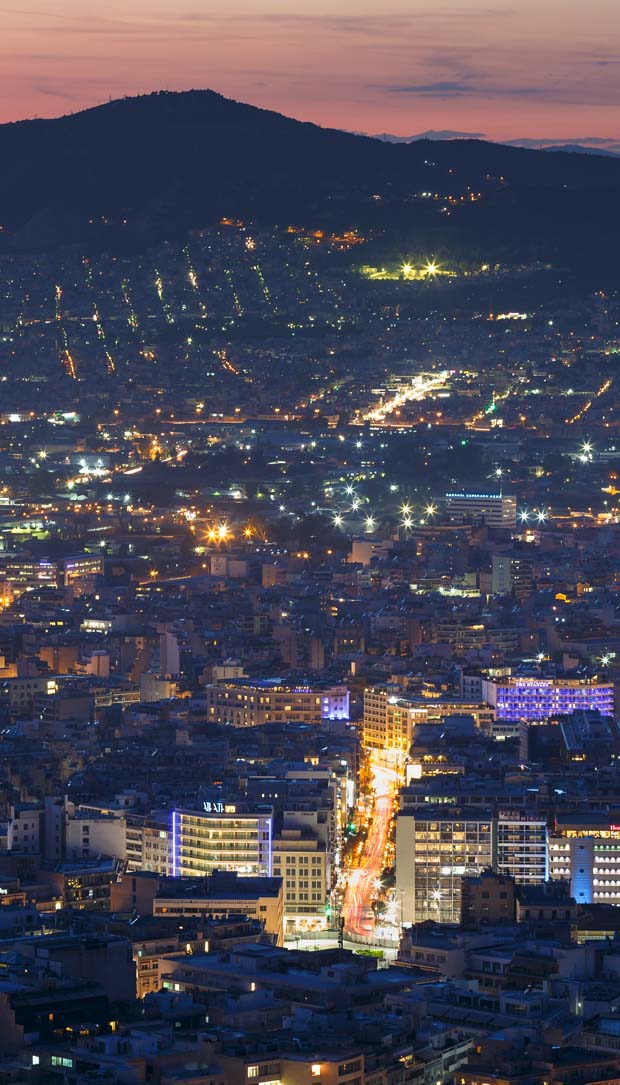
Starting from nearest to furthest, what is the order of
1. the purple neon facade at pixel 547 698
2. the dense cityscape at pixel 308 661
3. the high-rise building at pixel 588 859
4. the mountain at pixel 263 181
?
the dense cityscape at pixel 308 661 < the high-rise building at pixel 588 859 < the purple neon facade at pixel 547 698 < the mountain at pixel 263 181

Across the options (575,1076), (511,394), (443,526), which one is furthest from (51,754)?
(511,394)

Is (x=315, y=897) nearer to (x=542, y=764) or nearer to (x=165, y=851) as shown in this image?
(x=165, y=851)

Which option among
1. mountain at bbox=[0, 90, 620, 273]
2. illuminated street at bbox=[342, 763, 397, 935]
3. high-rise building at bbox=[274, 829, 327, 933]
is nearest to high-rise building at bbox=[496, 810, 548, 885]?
illuminated street at bbox=[342, 763, 397, 935]

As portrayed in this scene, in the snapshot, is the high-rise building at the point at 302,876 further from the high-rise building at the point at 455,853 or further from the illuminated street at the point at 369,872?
the high-rise building at the point at 455,853

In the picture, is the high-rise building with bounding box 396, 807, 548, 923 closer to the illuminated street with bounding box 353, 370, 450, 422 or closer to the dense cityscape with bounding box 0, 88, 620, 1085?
the dense cityscape with bounding box 0, 88, 620, 1085

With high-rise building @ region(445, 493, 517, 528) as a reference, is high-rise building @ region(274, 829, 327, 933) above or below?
below

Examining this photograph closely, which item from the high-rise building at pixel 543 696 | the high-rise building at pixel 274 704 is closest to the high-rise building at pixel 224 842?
the high-rise building at pixel 274 704
